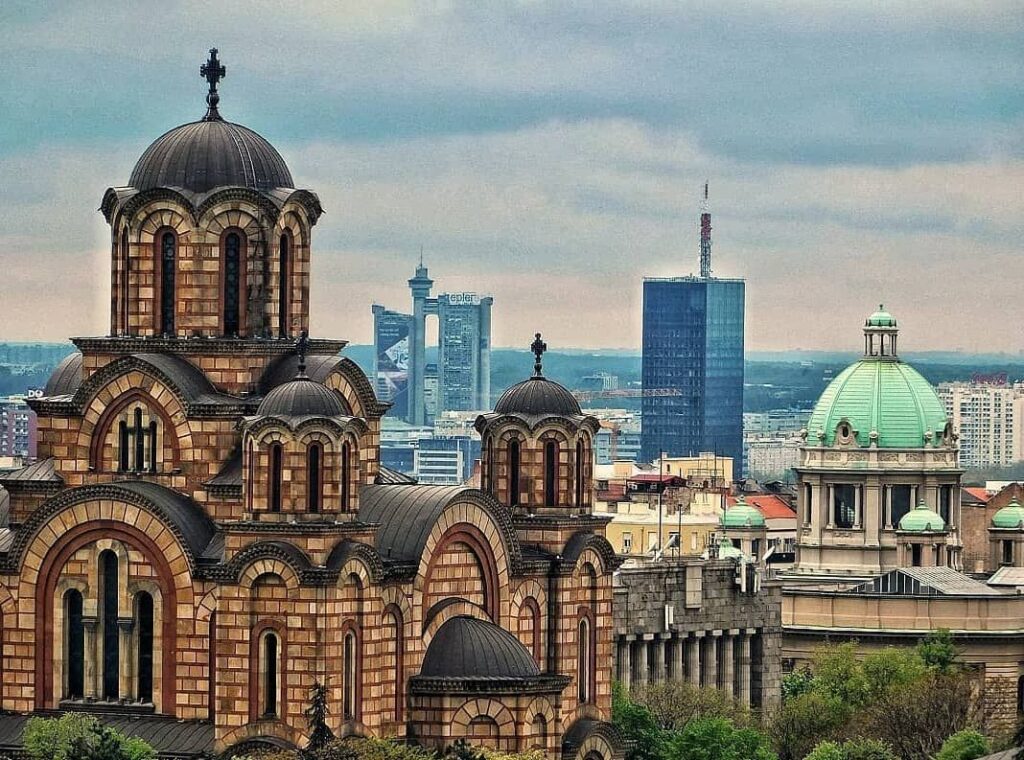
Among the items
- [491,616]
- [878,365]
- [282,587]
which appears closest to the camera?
[282,587]

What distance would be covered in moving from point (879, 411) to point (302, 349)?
85.5 m

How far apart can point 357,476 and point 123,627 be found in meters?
Answer: 6.00

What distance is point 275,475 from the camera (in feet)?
323

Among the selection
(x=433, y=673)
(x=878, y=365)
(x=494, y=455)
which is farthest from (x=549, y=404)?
(x=878, y=365)

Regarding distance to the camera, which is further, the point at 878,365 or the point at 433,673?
the point at 878,365

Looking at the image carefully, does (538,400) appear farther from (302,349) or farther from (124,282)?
(124,282)

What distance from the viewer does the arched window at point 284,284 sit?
104062 mm

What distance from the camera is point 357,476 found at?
99.8m

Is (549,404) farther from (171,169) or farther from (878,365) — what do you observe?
(878,365)

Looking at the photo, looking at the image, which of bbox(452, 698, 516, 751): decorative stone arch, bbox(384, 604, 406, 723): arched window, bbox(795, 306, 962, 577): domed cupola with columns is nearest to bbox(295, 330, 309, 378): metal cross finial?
bbox(384, 604, 406, 723): arched window

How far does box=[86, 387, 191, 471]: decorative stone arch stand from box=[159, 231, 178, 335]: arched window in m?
1.76

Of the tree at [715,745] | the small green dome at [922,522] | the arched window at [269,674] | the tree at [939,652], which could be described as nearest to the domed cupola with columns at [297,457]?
the arched window at [269,674]

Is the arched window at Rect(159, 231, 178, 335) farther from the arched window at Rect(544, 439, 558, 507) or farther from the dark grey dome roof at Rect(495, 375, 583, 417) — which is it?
the arched window at Rect(544, 439, 558, 507)

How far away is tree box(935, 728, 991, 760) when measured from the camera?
120 meters
